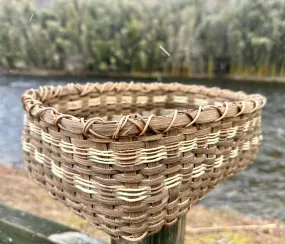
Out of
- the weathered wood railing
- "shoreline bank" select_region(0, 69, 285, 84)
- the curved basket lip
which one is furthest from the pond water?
the curved basket lip

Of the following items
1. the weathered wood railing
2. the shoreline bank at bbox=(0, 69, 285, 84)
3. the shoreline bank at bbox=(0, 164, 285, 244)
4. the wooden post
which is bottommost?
the shoreline bank at bbox=(0, 164, 285, 244)

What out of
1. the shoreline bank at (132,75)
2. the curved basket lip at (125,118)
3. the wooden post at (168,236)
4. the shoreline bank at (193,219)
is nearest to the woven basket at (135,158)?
the curved basket lip at (125,118)

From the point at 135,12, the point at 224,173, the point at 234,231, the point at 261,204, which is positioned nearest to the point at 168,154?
the point at 224,173

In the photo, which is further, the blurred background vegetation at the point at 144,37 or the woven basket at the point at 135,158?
the blurred background vegetation at the point at 144,37

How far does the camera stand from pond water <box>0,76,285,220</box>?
3.17m

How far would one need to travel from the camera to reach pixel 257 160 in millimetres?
4184

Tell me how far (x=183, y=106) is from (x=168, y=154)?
1.71 feet

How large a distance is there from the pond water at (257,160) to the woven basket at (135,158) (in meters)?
2.55

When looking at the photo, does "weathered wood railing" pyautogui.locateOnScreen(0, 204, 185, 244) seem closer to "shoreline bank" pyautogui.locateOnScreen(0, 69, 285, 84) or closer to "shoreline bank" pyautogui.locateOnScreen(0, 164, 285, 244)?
"shoreline bank" pyautogui.locateOnScreen(0, 164, 285, 244)

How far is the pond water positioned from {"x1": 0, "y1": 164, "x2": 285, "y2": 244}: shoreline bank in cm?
27

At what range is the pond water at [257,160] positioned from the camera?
3.17 m

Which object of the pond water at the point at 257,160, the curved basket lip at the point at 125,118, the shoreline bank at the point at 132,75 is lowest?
the pond water at the point at 257,160

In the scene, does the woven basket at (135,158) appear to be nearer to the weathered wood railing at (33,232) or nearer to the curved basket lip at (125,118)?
the curved basket lip at (125,118)

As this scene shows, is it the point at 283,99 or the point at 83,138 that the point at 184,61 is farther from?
the point at 83,138
